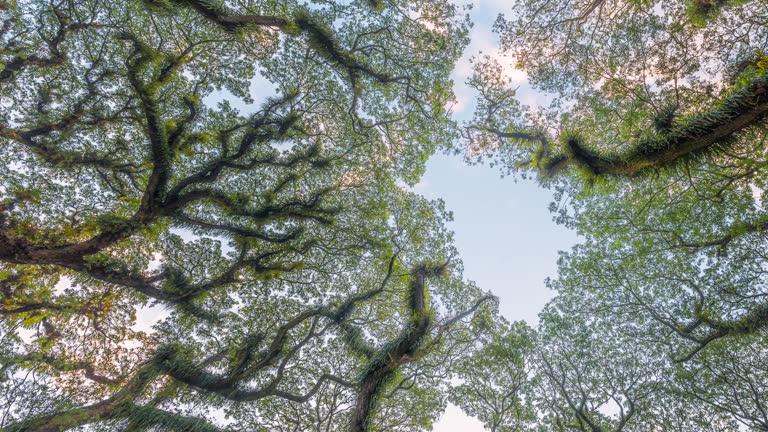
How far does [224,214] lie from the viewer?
8523 mm

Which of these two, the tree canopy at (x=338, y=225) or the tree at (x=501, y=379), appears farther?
the tree at (x=501, y=379)

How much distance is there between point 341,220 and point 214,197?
3.58m

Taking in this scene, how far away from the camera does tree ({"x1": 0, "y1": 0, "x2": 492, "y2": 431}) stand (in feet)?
21.9

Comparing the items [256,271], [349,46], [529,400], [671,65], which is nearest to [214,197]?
[256,271]

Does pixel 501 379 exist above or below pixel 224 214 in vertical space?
below

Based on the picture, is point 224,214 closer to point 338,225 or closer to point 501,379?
point 338,225

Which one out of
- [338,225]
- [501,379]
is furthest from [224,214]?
[501,379]

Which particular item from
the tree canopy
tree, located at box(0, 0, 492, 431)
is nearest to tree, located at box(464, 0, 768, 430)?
the tree canopy

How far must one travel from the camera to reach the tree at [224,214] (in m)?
6.66

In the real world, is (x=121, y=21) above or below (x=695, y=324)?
above

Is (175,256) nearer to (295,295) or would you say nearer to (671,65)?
(295,295)

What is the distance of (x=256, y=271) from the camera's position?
8.94 m

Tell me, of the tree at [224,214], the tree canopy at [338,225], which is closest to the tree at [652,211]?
the tree canopy at [338,225]

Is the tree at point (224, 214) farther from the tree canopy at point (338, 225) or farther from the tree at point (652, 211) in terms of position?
the tree at point (652, 211)
